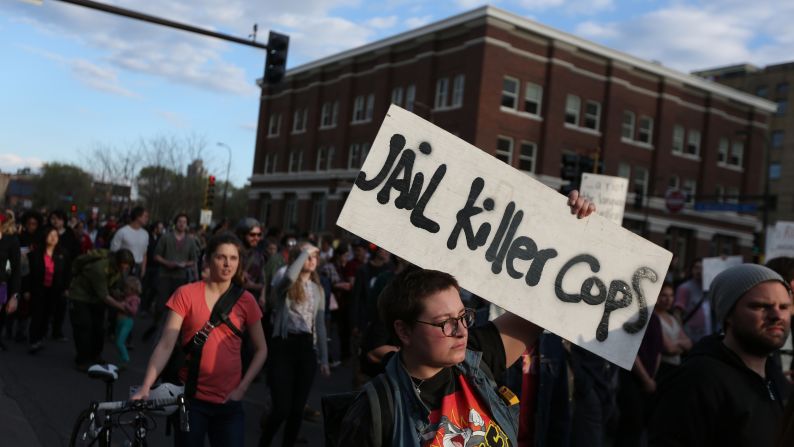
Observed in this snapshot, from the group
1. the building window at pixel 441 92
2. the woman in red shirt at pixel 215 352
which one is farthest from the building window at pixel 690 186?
the woman in red shirt at pixel 215 352

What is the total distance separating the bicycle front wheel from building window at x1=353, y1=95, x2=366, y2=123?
44.8 m

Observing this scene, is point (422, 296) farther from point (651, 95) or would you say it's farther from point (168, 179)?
point (168, 179)

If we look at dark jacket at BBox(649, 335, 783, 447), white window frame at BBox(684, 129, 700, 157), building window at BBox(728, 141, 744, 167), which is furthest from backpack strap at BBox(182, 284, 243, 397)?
building window at BBox(728, 141, 744, 167)

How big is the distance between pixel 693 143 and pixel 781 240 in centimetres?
4094

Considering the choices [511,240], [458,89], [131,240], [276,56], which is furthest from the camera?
[458,89]

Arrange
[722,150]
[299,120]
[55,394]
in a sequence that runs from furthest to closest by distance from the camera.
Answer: [299,120] → [722,150] → [55,394]

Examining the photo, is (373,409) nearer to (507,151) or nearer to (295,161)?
(507,151)

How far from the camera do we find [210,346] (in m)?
4.36

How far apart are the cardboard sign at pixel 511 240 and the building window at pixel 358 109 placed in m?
46.0

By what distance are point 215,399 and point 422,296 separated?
7.11ft

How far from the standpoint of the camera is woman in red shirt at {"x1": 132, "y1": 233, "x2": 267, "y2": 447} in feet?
14.1

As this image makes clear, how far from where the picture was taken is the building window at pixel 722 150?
50.5 metres

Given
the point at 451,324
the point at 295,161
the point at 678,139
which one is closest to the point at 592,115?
the point at 678,139

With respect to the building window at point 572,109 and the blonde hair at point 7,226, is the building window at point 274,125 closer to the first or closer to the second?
the building window at point 572,109
